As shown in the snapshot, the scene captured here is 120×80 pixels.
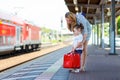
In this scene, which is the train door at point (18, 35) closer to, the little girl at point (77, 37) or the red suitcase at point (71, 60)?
the little girl at point (77, 37)

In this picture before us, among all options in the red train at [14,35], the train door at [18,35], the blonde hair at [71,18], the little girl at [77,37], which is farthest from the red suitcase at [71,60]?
the train door at [18,35]

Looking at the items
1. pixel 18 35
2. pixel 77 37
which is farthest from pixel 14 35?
pixel 77 37

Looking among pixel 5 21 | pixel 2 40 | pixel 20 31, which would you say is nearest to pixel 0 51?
pixel 2 40

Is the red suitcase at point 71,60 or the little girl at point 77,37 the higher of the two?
the little girl at point 77,37

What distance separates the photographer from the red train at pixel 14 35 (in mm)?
28869

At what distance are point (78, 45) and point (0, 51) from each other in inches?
544

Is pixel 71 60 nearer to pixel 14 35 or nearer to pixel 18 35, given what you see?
pixel 14 35

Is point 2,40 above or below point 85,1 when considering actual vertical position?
below

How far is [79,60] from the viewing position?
14.5m

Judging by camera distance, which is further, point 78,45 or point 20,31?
point 20,31

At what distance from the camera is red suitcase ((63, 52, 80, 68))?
565 inches

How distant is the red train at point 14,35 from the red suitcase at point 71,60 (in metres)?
13.9

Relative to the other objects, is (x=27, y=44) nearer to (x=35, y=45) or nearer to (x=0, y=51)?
(x=35, y=45)

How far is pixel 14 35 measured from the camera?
33406mm
